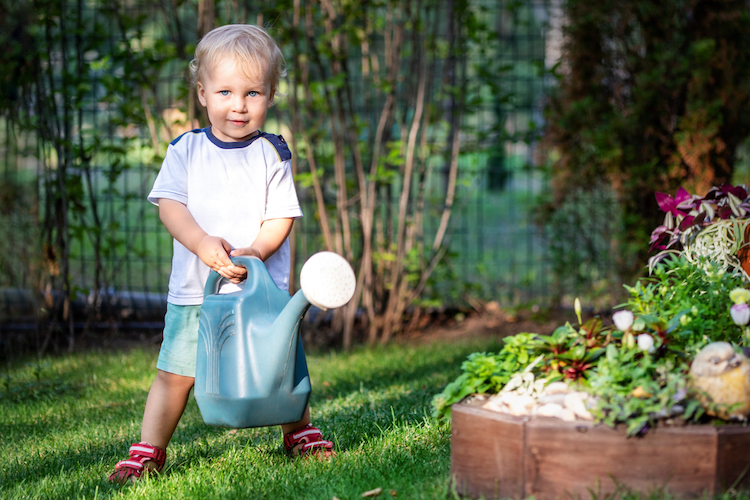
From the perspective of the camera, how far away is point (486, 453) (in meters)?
1.66

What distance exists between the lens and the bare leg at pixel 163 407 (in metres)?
2.23

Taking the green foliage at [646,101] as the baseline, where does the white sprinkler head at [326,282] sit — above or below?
below

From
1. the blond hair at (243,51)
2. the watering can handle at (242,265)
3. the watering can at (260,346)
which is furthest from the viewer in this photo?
the blond hair at (243,51)

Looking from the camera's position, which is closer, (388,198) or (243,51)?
(243,51)

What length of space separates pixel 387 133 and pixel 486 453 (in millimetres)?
3139

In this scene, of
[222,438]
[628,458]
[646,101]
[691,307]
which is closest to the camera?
[628,458]

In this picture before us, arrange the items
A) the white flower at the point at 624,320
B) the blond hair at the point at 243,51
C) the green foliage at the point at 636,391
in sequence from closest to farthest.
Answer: the green foliage at the point at 636,391, the white flower at the point at 624,320, the blond hair at the point at 243,51

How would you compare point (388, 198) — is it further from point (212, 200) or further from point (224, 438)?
point (212, 200)

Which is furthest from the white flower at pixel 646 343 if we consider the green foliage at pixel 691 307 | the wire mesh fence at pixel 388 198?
the wire mesh fence at pixel 388 198

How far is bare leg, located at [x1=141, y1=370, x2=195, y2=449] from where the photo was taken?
2.23 metres

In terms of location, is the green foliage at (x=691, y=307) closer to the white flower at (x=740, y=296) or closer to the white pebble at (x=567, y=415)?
the white flower at (x=740, y=296)

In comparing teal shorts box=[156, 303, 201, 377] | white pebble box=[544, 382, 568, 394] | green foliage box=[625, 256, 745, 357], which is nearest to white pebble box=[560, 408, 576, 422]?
white pebble box=[544, 382, 568, 394]

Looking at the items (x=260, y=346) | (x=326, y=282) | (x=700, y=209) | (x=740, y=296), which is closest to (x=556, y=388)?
(x=740, y=296)

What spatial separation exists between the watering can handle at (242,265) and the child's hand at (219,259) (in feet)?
0.06
